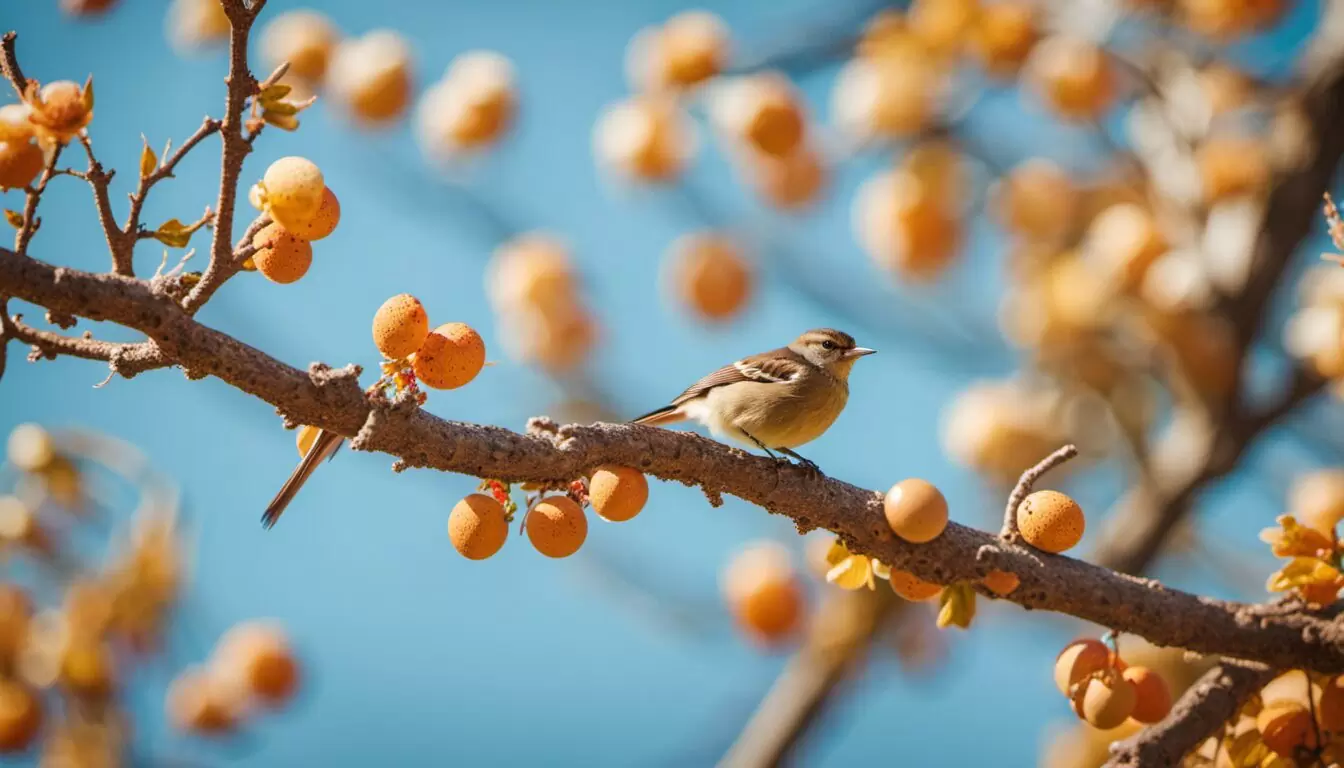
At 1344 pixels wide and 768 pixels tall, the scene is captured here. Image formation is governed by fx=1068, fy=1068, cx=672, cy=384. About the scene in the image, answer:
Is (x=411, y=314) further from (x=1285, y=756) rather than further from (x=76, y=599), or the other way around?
(x=76, y=599)

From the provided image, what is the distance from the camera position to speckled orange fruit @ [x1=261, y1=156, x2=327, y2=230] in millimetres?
1896

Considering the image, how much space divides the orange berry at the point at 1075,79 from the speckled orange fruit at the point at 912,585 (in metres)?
3.77

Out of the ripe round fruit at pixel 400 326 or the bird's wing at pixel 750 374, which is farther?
the bird's wing at pixel 750 374

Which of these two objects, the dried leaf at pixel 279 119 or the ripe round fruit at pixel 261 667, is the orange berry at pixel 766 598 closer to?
the ripe round fruit at pixel 261 667

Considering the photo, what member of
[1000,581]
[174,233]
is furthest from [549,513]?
[1000,581]

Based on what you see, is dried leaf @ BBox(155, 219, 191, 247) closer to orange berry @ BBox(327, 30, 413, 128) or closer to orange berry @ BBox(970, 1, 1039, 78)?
A: orange berry @ BBox(327, 30, 413, 128)

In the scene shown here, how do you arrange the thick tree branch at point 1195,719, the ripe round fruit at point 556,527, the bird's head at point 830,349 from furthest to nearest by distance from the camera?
the bird's head at point 830,349 → the thick tree branch at point 1195,719 → the ripe round fruit at point 556,527

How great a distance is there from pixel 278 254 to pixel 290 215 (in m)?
0.12

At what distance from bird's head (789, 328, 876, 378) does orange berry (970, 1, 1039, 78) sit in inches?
86.9

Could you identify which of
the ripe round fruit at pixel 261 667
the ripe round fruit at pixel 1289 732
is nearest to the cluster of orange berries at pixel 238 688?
the ripe round fruit at pixel 261 667

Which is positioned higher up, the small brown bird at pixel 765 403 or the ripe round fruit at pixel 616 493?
the small brown bird at pixel 765 403

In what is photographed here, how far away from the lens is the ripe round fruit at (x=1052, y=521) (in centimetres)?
250

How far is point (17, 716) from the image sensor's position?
3988mm

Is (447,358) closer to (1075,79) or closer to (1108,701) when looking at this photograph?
(1108,701)
